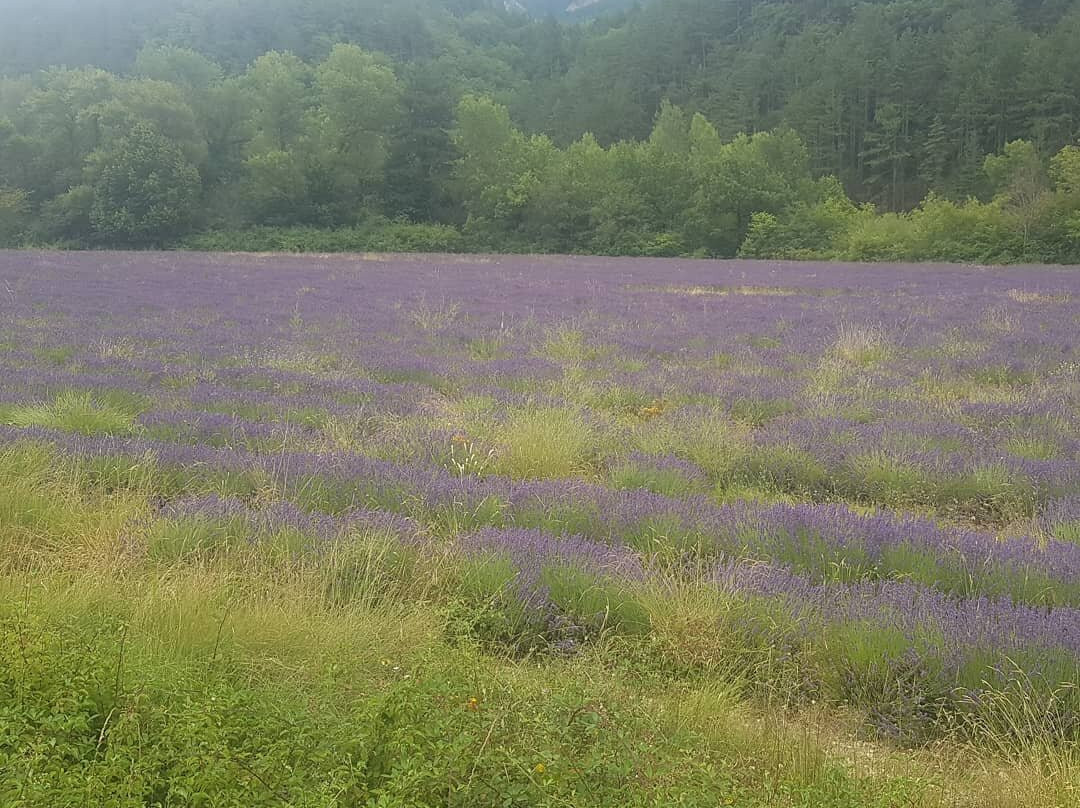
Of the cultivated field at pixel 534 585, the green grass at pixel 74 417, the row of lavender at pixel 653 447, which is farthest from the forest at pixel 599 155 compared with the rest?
the green grass at pixel 74 417

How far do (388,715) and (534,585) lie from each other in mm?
1368

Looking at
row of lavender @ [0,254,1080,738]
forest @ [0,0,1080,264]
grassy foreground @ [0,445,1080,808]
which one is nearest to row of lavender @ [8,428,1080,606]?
row of lavender @ [0,254,1080,738]

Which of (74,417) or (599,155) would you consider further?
(599,155)

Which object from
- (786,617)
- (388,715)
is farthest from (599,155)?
(388,715)

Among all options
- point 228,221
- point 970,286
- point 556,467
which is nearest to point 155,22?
point 228,221

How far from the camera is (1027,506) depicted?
5125 mm

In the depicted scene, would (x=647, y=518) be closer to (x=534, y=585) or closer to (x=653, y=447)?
(x=534, y=585)

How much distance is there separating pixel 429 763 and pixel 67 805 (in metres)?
0.87

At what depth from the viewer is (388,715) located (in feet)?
7.38

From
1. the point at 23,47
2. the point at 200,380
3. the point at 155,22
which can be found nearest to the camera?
the point at 200,380

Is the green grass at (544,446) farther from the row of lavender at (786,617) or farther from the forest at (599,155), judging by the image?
the forest at (599,155)

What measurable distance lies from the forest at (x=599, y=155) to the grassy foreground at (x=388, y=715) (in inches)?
1435

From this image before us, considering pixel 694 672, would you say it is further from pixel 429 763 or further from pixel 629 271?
pixel 629 271

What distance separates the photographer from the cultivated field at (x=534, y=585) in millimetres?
2104
